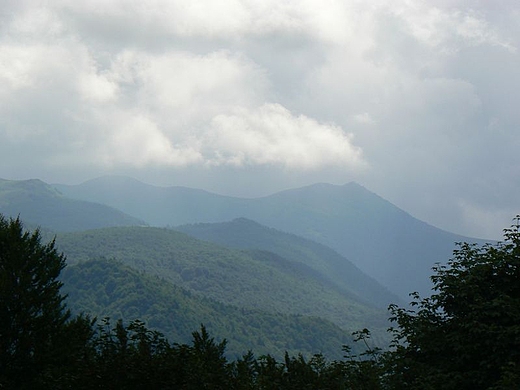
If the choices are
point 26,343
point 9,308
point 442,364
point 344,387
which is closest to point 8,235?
point 9,308

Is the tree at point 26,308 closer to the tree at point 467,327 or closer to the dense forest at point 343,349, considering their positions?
the dense forest at point 343,349

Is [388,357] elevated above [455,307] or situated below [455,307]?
below

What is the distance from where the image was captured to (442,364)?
2328cm

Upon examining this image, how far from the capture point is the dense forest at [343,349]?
760 inches

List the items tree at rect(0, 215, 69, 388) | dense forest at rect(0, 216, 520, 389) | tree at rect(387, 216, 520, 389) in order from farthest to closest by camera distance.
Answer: tree at rect(0, 215, 69, 388) < tree at rect(387, 216, 520, 389) < dense forest at rect(0, 216, 520, 389)

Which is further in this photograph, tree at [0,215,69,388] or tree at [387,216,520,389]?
tree at [0,215,69,388]

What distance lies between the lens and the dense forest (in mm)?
19297

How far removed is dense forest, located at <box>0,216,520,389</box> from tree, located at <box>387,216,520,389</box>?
4 cm

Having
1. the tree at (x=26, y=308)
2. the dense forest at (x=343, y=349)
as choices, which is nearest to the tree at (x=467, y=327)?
the dense forest at (x=343, y=349)

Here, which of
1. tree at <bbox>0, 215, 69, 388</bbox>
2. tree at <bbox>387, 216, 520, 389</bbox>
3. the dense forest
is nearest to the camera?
the dense forest

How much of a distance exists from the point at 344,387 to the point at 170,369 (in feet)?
22.0

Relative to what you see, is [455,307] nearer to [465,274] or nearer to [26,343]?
[465,274]

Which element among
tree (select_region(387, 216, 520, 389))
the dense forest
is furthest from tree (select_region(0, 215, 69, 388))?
tree (select_region(387, 216, 520, 389))

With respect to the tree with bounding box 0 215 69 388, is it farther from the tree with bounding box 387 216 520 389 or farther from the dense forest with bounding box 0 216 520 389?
the tree with bounding box 387 216 520 389
